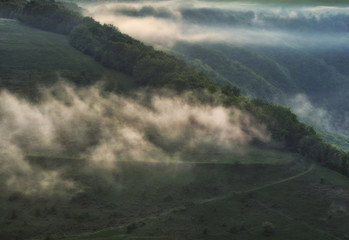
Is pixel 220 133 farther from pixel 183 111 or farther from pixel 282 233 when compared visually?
pixel 282 233

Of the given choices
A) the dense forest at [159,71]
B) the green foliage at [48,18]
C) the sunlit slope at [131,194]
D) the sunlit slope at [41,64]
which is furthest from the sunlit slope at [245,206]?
the green foliage at [48,18]

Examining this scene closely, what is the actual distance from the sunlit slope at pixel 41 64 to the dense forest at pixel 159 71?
549cm

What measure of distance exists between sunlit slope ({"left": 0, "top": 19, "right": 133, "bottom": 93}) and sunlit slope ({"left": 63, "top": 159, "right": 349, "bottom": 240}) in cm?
5800

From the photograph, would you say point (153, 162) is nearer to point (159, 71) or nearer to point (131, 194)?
point (131, 194)

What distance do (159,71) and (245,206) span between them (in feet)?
228

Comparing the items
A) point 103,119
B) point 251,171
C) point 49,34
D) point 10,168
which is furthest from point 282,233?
point 49,34

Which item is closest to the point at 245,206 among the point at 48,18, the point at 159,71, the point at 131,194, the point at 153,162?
the point at 131,194

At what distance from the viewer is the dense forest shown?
90.0 m

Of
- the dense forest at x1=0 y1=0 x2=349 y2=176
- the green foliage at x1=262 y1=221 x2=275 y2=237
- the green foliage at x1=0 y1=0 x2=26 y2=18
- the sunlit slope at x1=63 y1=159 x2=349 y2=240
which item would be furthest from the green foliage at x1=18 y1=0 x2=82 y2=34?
the green foliage at x1=262 y1=221 x2=275 y2=237

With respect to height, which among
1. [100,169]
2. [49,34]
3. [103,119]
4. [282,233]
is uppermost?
[49,34]

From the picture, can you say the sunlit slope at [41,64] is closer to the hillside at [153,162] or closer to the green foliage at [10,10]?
the hillside at [153,162]

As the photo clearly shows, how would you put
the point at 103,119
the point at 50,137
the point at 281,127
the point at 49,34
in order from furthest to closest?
the point at 49,34 → the point at 281,127 → the point at 103,119 → the point at 50,137

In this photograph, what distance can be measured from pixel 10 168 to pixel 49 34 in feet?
390

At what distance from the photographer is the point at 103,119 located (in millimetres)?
88625
